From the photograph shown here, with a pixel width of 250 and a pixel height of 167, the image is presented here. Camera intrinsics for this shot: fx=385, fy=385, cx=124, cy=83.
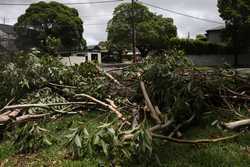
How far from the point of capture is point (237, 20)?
1206 inches

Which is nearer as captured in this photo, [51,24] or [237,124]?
[237,124]

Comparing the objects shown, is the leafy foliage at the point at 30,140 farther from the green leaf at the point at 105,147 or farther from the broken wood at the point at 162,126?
the broken wood at the point at 162,126

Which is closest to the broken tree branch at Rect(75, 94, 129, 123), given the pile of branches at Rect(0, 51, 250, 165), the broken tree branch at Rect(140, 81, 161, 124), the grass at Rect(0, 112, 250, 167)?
the pile of branches at Rect(0, 51, 250, 165)

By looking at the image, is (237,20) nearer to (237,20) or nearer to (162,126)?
(237,20)

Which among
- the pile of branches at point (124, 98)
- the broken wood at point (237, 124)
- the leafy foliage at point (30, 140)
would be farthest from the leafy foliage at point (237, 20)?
the leafy foliage at point (30, 140)

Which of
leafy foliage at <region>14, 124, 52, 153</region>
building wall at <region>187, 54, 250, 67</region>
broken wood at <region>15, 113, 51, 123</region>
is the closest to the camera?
leafy foliage at <region>14, 124, 52, 153</region>

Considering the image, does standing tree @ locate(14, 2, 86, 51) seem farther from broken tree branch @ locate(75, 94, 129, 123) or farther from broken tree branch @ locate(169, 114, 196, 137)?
broken tree branch @ locate(169, 114, 196, 137)

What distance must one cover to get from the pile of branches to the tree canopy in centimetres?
3547

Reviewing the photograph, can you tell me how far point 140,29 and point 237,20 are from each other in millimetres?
15026

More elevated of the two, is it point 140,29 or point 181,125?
point 140,29

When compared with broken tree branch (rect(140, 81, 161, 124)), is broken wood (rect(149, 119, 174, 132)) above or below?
below

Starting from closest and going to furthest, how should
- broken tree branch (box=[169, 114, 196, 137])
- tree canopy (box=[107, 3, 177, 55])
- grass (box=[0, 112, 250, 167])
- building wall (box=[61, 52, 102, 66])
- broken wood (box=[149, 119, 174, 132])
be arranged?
grass (box=[0, 112, 250, 167])
broken wood (box=[149, 119, 174, 132])
broken tree branch (box=[169, 114, 196, 137])
building wall (box=[61, 52, 102, 66])
tree canopy (box=[107, 3, 177, 55])

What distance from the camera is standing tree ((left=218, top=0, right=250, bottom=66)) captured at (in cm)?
3029

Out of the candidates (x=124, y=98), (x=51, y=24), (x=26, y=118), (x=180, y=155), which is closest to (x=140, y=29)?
(x=51, y=24)
